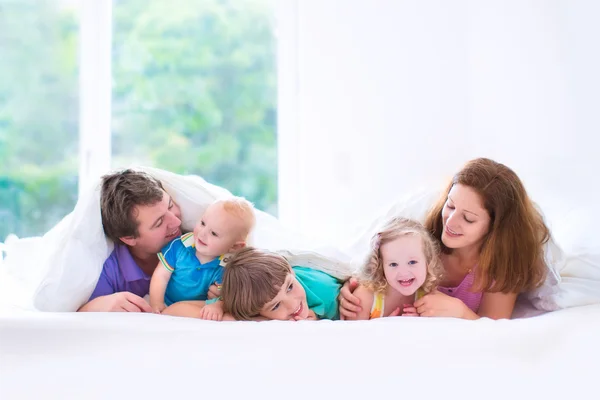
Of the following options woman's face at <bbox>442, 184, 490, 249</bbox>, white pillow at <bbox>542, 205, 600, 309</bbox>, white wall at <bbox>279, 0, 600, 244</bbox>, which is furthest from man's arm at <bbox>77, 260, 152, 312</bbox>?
white wall at <bbox>279, 0, 600, 244</bbox>

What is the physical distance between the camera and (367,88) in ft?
9.62

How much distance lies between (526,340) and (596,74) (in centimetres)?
102

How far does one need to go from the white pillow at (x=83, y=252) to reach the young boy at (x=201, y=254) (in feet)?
0.39

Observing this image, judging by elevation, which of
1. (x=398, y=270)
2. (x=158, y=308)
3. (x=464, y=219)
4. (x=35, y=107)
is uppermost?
(x=35, y=107)

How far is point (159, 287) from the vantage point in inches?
62.2

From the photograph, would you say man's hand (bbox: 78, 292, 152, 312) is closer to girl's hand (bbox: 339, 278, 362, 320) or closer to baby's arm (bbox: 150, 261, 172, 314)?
baby's arm (bbox: 150, 261, 172, 314)

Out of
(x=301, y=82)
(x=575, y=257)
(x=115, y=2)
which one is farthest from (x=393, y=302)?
(x=115, y=2)

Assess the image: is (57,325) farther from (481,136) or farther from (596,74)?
(481,136)

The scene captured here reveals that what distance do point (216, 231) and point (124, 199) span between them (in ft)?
0.79

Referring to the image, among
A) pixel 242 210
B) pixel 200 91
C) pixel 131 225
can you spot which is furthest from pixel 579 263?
pixel 200 91

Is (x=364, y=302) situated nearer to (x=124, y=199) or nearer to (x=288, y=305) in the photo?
(x=288, y=305)

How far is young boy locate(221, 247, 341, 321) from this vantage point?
4.72ft

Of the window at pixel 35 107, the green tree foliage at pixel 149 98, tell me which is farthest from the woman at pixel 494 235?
the window at pixel 35 107

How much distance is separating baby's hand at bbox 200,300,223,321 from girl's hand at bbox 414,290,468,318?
0.45 meters
